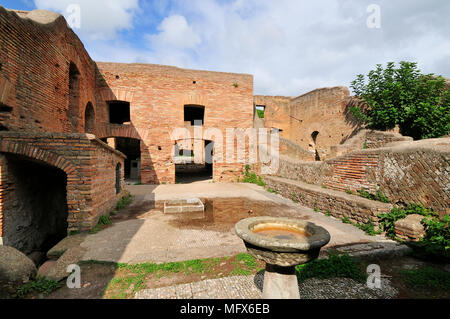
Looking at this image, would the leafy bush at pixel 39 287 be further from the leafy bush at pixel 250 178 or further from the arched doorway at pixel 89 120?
the arched doorway at pixel 89 120

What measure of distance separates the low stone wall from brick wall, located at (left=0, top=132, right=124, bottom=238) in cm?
553

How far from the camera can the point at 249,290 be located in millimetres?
2484

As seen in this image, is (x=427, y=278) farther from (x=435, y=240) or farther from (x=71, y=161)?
(x=71, y=161)

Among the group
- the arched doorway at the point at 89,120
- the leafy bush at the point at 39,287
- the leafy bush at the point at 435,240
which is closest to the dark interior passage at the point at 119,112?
the arched doorway at the point at 89,120

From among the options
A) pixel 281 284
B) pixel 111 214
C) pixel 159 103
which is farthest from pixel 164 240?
pixel 159 103

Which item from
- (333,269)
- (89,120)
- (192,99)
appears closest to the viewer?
(333,269)

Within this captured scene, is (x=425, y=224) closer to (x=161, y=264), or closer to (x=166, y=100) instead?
(x=161, y=264)

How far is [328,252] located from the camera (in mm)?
3346

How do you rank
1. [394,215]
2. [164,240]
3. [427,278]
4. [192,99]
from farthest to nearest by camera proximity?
[192,99] → [394,215] → [164,240] → [427,278]

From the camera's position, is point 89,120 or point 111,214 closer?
point 111,214

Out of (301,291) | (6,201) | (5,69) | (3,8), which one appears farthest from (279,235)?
(3,8)

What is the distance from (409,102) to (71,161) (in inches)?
435

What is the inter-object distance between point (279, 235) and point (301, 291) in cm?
82

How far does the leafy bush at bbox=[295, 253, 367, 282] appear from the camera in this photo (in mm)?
2789
